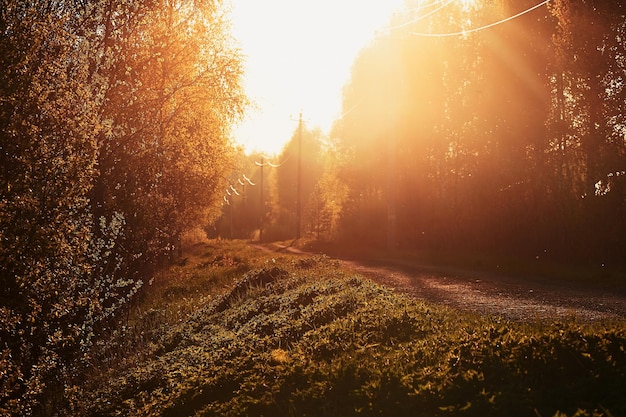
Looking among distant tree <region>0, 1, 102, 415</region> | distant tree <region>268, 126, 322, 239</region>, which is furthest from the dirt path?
distant tree <region>268, 126, 322, 239</region>

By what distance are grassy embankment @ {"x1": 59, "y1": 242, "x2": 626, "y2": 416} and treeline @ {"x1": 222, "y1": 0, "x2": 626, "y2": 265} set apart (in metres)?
12.2

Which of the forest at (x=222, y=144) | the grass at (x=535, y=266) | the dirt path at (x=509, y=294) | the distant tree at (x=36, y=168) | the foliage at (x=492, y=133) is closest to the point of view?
the distant tree at (x=36, y=168)

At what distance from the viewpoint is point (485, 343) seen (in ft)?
26.8

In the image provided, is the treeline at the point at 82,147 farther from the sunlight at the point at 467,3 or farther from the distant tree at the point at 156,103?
the sunlight at the point at 467,3

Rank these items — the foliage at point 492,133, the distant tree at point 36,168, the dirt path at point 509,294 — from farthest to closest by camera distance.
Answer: the foliage at point 492,133
the dirt path at point 509,294
the distant tree at point 36,168

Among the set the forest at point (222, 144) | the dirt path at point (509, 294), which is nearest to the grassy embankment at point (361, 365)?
the dirt path at point (509, 294)

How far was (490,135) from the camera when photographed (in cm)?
3728

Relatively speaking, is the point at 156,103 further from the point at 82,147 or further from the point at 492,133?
the point at 492,133

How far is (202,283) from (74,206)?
54.5 feet

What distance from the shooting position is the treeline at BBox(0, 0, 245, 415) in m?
10.4

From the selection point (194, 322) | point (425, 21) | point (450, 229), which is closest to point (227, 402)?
point (194, 322)

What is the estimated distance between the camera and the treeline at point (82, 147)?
34.1 feet

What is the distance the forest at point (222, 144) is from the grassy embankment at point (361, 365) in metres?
1.90

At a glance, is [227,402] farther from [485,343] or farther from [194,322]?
[194,322]
